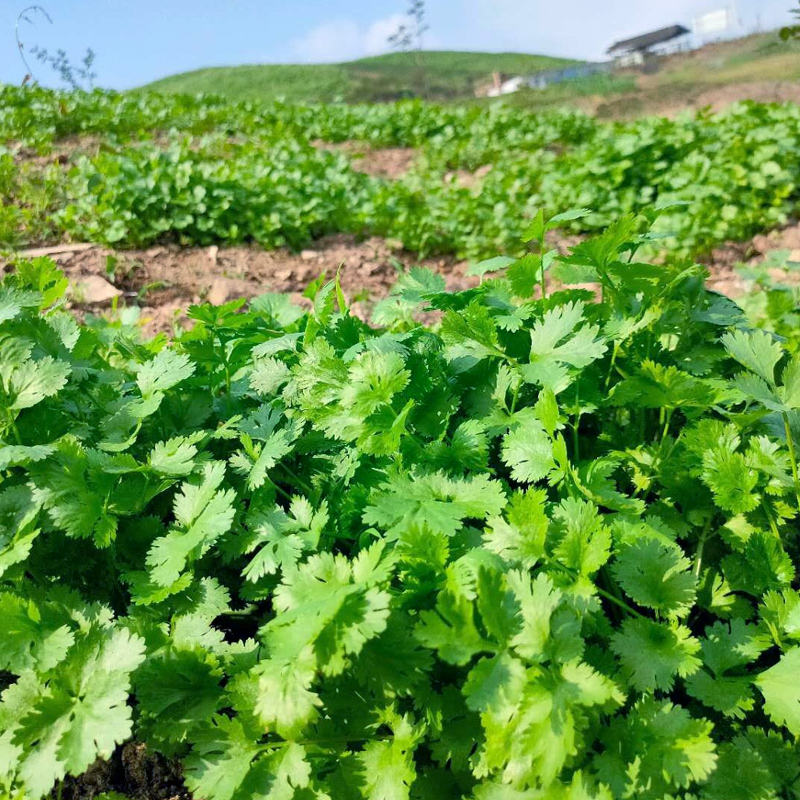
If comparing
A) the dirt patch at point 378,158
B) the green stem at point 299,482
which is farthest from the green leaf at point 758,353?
the dirt patch at point 378,158

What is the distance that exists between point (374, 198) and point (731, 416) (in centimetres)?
453

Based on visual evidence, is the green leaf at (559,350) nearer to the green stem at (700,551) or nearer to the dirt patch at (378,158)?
the green stem at (700,551)

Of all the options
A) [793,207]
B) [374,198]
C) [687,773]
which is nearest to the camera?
[687,773]

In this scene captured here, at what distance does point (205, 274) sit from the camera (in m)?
4.21

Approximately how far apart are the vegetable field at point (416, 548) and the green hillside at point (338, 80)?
19072 mm

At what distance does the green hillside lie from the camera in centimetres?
2059

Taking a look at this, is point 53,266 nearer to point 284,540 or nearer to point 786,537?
point 284,540

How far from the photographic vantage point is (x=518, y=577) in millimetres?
1123

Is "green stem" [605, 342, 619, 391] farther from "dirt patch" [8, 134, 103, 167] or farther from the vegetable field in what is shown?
"dirt patch" [8, 134, 103, 167]

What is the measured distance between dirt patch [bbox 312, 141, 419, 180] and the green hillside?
9.78m

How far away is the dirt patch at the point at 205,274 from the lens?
379cm

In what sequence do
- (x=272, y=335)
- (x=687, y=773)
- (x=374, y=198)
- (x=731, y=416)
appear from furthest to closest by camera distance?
1. (x=374, y=198)
2. (x=272, y=335)
3. (x=731, y=416)
4. (x=687, y=773)

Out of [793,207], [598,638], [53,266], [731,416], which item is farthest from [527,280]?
[793,207]

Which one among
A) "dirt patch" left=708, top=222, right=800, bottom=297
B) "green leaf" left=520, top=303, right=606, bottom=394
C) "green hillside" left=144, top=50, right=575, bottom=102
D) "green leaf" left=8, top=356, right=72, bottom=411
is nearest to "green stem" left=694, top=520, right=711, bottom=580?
"green leaf" left=520, top=303, right=606, bottom=394
